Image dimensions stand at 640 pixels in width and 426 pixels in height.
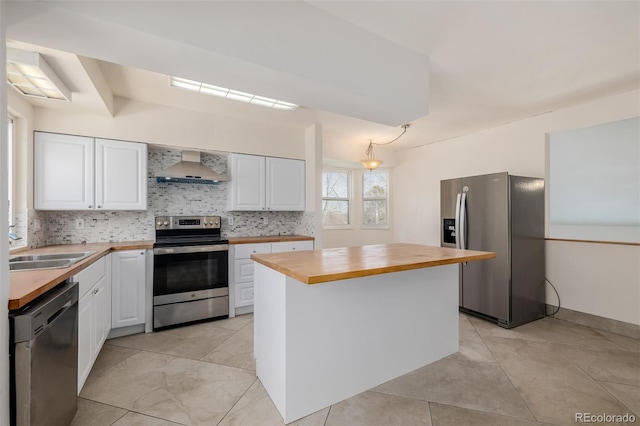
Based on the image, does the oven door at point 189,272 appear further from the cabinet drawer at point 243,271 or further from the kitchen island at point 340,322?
the kitchen island at point 340,322

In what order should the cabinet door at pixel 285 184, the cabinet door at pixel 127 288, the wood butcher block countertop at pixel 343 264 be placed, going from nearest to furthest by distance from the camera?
the wood butcher block countertop at pixel 343 264 → the cabinet door at pixel 127 288 → the cabinet door at pixel 285 184

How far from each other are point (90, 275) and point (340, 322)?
193 cm

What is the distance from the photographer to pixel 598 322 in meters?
3.15

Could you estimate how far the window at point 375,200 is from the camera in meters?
5.65

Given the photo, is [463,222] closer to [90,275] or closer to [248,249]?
[248,249]

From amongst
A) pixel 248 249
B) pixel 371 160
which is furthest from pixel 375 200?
pixel 248 249

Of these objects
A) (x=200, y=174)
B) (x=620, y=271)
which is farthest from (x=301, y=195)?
(x=620, y=271)

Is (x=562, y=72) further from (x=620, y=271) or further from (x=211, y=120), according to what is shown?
(x=211, y=120)

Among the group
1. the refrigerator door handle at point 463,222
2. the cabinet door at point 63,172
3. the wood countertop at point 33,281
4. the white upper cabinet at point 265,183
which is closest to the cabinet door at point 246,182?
the white upper cabinet at point 265,183

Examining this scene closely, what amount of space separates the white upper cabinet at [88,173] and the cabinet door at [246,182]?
3.27ft

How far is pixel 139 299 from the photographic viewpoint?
293 cm

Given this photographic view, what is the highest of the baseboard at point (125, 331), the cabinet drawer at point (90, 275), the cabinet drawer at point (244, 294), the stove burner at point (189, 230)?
the stove burner at point (189, 230)

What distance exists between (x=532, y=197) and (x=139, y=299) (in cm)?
473

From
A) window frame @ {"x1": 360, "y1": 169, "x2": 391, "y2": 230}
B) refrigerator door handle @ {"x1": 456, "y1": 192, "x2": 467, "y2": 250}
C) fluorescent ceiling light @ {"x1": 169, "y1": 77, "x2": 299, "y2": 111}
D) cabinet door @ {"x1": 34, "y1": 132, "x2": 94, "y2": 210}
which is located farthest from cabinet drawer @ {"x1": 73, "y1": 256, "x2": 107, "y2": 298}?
window frame @ {"x1": 360, "y1": 169, "x2": 391, "y2": 230}
